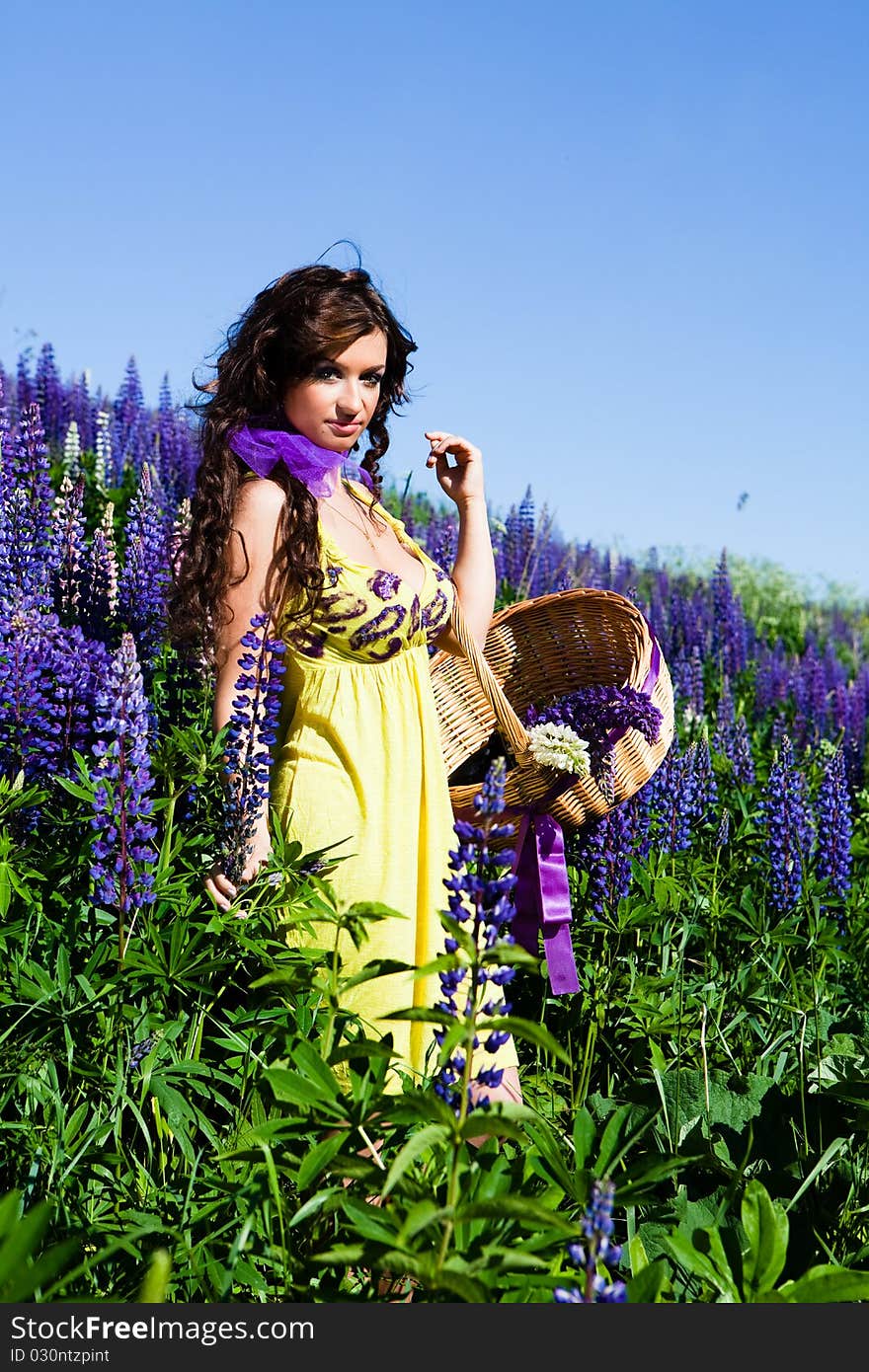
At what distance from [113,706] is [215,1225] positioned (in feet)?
2.89

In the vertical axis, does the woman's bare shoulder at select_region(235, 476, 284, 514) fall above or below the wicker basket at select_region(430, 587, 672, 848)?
above

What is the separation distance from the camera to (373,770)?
2.75 metres

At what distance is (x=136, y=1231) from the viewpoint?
171 cm

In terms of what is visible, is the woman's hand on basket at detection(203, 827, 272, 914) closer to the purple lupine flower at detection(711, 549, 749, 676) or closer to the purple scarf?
the purple scarf

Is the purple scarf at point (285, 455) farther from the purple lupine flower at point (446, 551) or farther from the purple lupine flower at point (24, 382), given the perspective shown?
the purple lupine flower at point (24, 382)

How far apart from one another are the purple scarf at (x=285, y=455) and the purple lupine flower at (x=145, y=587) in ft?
1.82

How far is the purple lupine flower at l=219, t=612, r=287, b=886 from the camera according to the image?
92.0 inches

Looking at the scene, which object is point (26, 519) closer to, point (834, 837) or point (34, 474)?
point (34, 474)

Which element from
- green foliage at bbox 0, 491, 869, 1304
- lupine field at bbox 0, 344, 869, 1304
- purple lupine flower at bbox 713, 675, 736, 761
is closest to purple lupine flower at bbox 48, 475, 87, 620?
lupine field at bbox 0, 344, 869, 1304

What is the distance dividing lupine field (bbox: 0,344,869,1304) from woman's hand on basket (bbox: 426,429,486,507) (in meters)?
0.78

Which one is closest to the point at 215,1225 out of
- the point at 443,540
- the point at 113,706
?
the point at 113,706

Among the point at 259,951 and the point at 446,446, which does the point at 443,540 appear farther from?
the point at 259,951

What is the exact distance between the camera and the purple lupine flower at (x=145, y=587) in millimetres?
3314

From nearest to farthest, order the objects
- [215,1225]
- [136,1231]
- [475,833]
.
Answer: [475,833]
[136,1231]
[215,1225]
